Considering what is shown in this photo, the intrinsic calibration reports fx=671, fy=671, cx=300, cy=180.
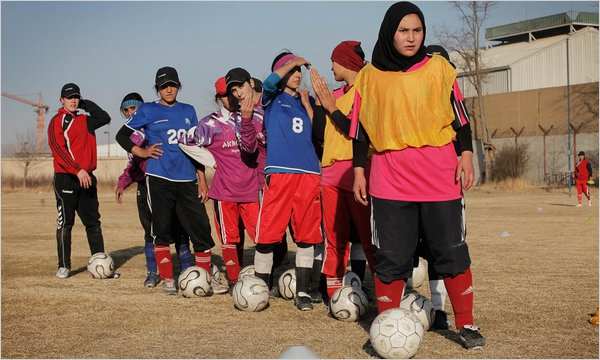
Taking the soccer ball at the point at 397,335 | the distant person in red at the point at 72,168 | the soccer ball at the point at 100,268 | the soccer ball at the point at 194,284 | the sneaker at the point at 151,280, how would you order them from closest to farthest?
1. the soccer ball at the point at 397,335
2. the soccer ball at the point at 194,284
3. the sneaker at the point at 151,280
4. the soccer ball at the point at 100,268
5. the distant person in red at the point at 72,168

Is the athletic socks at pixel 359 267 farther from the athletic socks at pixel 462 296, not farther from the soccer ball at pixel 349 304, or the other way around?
the athletic socks at pixel 462 296

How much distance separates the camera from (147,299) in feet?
23.4

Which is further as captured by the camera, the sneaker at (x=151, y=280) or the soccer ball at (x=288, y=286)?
the sneaker at (x=151, y=280)

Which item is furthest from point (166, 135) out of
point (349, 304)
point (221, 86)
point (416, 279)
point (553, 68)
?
point (553, 68)

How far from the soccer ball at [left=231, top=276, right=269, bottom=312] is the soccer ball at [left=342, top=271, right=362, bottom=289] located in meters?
0.77

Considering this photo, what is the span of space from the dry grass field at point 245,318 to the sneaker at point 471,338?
0.23 ft

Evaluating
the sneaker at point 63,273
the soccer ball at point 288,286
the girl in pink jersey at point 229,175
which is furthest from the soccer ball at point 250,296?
the sneaker at point 63,273

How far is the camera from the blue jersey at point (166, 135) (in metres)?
7.59

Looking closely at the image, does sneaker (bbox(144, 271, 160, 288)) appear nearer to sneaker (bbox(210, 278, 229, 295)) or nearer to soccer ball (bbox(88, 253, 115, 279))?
soccer ball (bbox(88, 253, 115, 279))

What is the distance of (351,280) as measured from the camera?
6.38m

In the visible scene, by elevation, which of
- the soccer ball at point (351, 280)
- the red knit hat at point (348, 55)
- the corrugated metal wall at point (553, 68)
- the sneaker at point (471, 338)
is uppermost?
the corrugated metal wall at point (553, 68)

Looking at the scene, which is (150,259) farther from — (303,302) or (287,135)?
(287,135)

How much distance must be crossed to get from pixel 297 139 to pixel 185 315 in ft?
6.52

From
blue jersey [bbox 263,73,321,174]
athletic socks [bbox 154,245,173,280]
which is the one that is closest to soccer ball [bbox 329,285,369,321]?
blue jersey [bbox 263,73,321,174]
